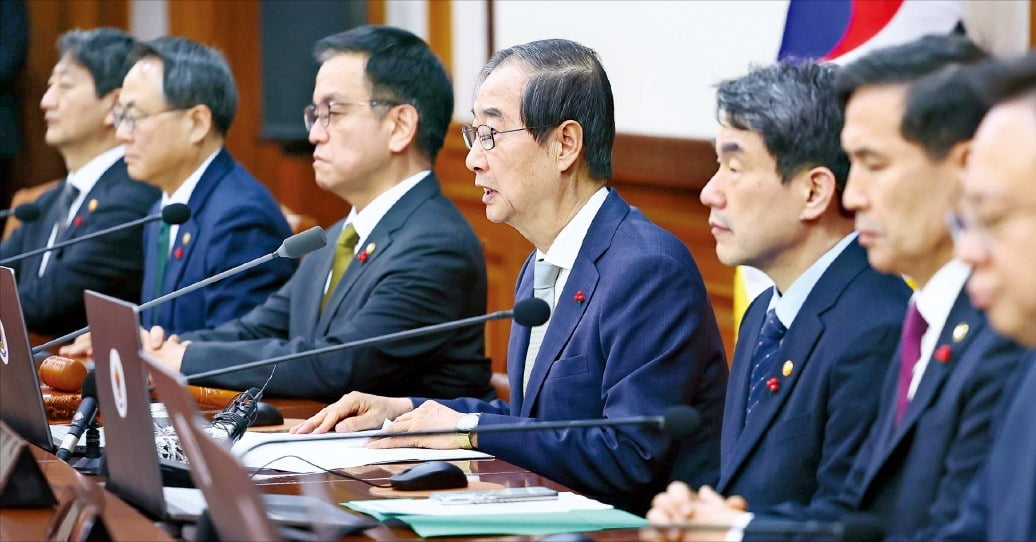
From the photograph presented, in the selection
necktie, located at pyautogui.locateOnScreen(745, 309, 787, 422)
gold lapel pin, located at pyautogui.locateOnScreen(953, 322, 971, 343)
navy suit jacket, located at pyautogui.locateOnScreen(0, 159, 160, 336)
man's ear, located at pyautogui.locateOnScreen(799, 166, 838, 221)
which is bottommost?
navy suit jacket, located at pyautogui.locateOnScreen(0, 159, 160, 336)

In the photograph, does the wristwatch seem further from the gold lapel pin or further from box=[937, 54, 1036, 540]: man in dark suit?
box=[937, 54, 1036, 540]: man in dark suit

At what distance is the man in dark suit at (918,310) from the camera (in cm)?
182

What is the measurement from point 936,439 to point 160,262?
2.86 m

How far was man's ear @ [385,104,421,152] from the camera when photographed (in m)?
3.63

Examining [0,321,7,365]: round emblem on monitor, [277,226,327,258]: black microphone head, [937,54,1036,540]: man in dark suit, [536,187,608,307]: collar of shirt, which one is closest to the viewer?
[937,54,1036,540]: man in dark suit

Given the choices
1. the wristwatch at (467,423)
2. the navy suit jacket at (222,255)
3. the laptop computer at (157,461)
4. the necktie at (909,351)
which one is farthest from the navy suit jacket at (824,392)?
the navy suit jacket at (222,255)

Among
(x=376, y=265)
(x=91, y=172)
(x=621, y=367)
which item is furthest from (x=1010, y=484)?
(x=91, y=172)

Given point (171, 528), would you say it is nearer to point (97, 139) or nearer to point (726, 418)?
point (726, 418)

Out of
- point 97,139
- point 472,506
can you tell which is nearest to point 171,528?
point 472,506

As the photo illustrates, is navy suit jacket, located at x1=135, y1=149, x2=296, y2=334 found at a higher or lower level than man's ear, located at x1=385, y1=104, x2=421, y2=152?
lower

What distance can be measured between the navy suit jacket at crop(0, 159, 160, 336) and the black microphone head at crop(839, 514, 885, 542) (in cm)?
310

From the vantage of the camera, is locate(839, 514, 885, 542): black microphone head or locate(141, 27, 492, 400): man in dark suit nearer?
locate(839, 514, 885, 542): black microphone head

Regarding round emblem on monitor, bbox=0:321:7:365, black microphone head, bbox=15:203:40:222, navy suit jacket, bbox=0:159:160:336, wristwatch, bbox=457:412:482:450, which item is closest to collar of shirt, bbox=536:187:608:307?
wristwatch, bbox=457:412:482:450

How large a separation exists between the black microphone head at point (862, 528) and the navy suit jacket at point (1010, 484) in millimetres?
91
